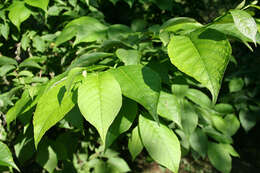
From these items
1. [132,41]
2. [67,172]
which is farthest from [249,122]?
[67,172]

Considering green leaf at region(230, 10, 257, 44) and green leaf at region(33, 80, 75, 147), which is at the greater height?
green leaf at region(230, 10, 257, 44)

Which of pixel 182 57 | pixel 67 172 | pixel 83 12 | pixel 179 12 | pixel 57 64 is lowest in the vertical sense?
pixel 67 172

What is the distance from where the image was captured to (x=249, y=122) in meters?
2.07

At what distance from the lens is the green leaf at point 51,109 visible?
2.12 ft

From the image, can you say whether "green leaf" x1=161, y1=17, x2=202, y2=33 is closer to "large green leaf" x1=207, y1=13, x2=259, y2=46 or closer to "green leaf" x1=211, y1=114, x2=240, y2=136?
"large green leaf" x1=207, y1=13, x2=259, y2=46

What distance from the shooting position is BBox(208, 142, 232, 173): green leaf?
153 cm

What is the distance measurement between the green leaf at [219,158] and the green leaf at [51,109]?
1274mm

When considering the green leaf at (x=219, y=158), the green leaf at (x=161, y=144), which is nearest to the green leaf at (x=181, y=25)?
A: the green leaf at (x=161, y=144)

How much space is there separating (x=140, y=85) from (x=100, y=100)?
142mm

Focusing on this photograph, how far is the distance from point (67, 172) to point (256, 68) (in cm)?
236

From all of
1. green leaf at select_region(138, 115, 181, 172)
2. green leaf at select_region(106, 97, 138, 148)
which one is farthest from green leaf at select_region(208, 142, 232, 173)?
green leaf at select_region(106, 97, 138, 148)

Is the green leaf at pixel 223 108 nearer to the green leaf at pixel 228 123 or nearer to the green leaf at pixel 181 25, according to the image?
the green leaf at pixel 228 123

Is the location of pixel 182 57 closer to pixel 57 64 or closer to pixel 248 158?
pixel 57 64

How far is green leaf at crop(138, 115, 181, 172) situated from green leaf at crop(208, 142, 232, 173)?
2.89ft
